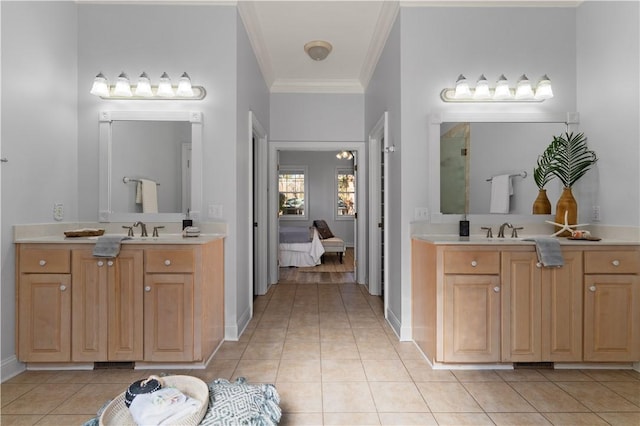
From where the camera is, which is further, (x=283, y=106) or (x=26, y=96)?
(x=283, y=106)

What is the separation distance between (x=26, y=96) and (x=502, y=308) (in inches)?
141

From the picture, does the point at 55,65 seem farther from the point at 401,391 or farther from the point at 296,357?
the point at 401,391

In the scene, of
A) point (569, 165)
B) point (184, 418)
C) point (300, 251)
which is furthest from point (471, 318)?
point (300, 251)

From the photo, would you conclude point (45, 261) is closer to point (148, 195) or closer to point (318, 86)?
point (148, 195)

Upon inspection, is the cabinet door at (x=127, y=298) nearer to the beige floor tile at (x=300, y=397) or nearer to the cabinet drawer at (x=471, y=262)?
the beige floor tile at (x=300, y=397)

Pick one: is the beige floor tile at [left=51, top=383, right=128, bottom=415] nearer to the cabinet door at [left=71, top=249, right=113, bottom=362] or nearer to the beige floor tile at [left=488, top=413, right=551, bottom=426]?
the cabinet door at [left=71, top=249, right=113, bottom=362]

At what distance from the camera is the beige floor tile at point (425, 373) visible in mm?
2363

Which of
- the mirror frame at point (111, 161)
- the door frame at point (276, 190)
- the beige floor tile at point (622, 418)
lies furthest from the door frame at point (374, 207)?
the beige floor tile at point (622, 418)

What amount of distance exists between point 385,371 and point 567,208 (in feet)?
6.51

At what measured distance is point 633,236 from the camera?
2572 mm

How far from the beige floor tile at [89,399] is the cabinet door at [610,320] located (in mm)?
3077

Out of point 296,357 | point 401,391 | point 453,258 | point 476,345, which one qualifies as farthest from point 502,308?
point 296,357

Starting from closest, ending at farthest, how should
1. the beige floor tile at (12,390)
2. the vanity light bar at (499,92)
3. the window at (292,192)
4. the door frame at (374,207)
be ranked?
the beige floor tile at (12,390) < the vanity light bar at (499,92) < the door frame at (374,207) < the window at (292,192)

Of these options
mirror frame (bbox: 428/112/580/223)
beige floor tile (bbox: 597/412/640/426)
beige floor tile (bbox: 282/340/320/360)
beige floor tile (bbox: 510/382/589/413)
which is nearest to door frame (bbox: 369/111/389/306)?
mirror frame (bbox: 428/112/580/223)
